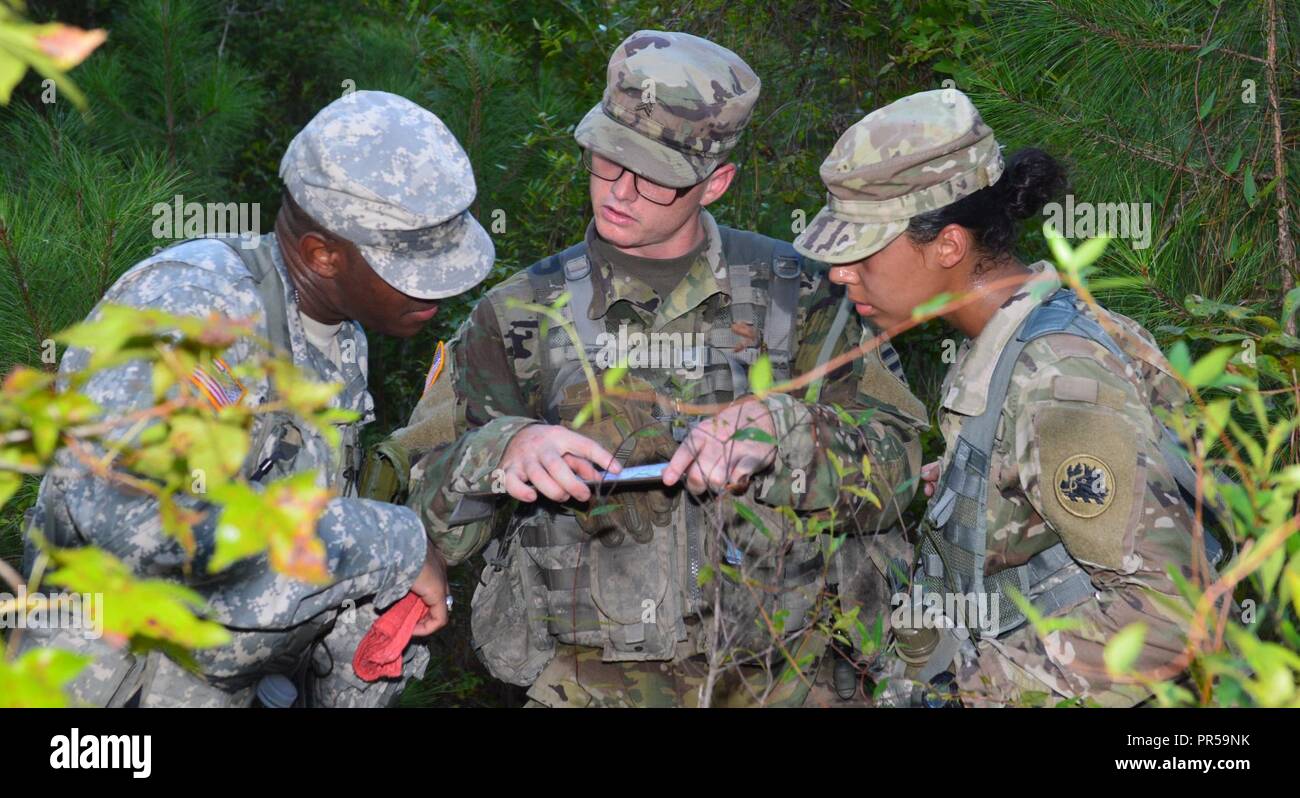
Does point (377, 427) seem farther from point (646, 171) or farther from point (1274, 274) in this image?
point (1274, 274)

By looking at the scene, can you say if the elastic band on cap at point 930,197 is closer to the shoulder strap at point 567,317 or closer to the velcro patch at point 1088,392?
the velcro patch at point 1088,392

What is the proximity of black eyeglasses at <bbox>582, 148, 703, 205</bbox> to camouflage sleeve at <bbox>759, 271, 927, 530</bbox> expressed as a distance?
40 cm

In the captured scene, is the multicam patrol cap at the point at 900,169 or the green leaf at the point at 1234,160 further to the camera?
the green leaf at the point at 1234,160

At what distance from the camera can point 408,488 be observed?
296 centimetres

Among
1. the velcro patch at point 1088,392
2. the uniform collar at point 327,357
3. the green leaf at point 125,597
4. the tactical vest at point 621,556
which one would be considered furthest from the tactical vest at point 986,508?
the green leaf at point 125,597

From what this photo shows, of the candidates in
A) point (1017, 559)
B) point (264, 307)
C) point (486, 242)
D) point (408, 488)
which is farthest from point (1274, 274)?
point (264, 307)

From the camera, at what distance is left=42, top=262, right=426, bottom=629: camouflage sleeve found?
85.7 inches

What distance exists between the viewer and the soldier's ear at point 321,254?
2611 millimetres

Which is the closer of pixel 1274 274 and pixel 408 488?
pixel 408 488

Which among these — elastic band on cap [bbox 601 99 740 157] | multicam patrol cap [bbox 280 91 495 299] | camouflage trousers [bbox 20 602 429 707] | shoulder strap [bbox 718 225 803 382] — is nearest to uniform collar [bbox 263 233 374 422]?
multicam patrol cap [bbox 280 91 495 299]

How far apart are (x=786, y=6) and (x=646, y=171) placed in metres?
2.33

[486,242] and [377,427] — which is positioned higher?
[486,242]

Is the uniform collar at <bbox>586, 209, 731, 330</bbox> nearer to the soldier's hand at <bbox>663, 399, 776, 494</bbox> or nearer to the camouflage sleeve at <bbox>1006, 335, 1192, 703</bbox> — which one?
the soldier's hand at <bbox>663, 399, 776, 494</bbox>

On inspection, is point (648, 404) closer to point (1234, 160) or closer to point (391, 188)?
point (391, 188)
